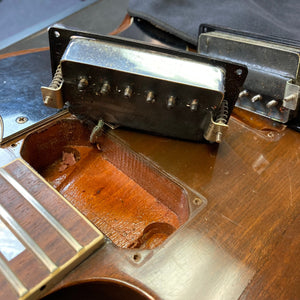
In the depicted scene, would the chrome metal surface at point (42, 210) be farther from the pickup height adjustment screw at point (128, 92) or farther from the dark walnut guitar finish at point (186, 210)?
the pickup height adjustment screw at point (128, 92)

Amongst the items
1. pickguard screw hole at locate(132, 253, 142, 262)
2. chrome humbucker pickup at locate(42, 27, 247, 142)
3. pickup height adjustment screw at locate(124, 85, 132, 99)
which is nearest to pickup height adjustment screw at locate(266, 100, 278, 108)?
chrome humbucker pickup at locate(42, 27, 247, 142)

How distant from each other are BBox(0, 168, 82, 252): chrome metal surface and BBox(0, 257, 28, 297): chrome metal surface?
9 cm

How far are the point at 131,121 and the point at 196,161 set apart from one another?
0.17 meters

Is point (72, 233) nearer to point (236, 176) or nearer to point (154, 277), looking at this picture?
point (154, 277)

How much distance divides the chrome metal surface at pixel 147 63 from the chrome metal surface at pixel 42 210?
242mm

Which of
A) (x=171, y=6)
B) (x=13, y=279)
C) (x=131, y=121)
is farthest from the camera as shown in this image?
(x=171, y=6)

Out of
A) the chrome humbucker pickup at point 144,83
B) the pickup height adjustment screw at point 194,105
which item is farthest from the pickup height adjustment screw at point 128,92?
the pickup height adjustment screw at point 194,105

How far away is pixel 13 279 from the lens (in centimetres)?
45

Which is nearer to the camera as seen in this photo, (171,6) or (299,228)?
(299,228)

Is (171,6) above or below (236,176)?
above

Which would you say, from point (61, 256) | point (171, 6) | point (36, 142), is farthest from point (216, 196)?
point (171, 6)

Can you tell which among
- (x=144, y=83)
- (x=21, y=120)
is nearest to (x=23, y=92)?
(x=21, y=120)

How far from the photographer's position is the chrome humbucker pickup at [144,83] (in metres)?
0.58

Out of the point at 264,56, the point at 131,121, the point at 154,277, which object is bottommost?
the point at 154,277
